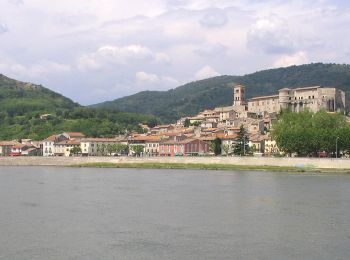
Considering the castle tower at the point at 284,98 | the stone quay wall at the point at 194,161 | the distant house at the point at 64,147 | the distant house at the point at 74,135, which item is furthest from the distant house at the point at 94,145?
the castle tower at the point at 284,98

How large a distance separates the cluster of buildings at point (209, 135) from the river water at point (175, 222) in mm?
45784

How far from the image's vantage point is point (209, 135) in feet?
324

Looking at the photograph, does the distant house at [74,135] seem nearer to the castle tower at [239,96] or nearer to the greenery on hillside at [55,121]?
the greenery on hillside at [55,121]

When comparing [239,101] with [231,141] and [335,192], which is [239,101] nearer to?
[231,141]

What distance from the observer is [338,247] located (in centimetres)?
2117

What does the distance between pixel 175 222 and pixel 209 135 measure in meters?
72.5

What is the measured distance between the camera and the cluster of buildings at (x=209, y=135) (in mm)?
90875

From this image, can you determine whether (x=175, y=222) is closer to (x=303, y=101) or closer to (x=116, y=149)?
(x=116, y=149)

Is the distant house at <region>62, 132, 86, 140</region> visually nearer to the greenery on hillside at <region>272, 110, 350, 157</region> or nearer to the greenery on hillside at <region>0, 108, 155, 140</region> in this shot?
the greenery on hillside at <region>0, 108, 155, 140</region>

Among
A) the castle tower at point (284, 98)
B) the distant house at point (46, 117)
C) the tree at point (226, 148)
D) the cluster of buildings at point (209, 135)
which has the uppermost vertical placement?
the castle tower at point (284, 98)

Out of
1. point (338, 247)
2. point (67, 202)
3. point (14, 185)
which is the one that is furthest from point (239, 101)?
point (338, 247)

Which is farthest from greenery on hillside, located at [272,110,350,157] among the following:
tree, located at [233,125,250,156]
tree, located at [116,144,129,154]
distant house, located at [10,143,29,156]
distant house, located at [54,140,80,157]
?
distant house, located at [10,143,29,156]

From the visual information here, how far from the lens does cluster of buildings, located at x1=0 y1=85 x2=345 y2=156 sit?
9088 centimetres

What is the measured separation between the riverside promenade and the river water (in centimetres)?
1792
